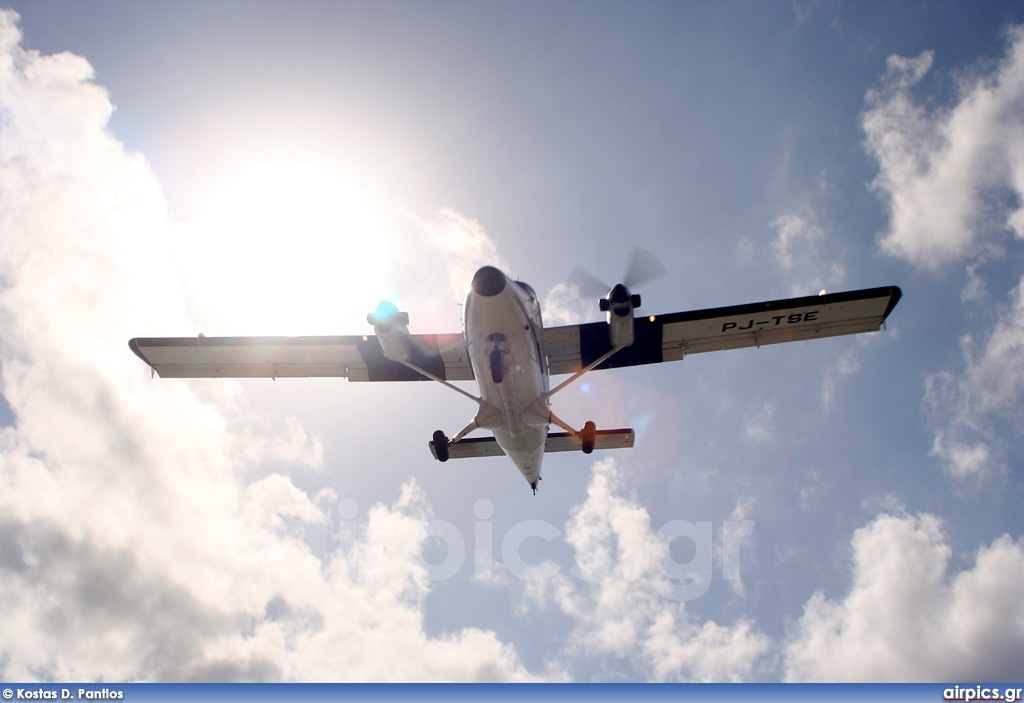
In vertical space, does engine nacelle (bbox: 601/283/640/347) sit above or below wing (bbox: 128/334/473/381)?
below

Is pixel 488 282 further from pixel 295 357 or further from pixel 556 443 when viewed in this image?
pixel 295 357

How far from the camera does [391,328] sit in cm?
1246

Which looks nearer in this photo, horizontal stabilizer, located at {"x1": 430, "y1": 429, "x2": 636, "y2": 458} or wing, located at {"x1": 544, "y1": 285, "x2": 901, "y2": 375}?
wing, located at {"x1": 544, "y1": 285, "x2": 901, "y2": 375}

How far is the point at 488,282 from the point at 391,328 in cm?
300

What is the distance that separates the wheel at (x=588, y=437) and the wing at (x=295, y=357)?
4.13m

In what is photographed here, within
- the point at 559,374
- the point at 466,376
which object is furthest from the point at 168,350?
the point at 559,374

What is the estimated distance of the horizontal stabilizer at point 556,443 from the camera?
15.0 m

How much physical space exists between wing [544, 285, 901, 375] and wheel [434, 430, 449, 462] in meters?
4.20

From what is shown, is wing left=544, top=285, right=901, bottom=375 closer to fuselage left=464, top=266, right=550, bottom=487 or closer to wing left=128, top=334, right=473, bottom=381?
fuselage left=464, top=266, right=550, bottom=487

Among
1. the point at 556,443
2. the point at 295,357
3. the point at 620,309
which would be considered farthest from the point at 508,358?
the point at 295,357

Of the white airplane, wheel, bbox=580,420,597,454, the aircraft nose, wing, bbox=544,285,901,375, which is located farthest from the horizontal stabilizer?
the aircraft nose

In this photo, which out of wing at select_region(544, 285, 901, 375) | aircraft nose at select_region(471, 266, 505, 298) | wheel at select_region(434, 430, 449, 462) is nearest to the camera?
aircraft nose at select_region(471, 266, 505, 298)

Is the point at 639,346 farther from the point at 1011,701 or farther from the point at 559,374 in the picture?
the point at 1011,701

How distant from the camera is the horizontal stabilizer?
15.0 m
